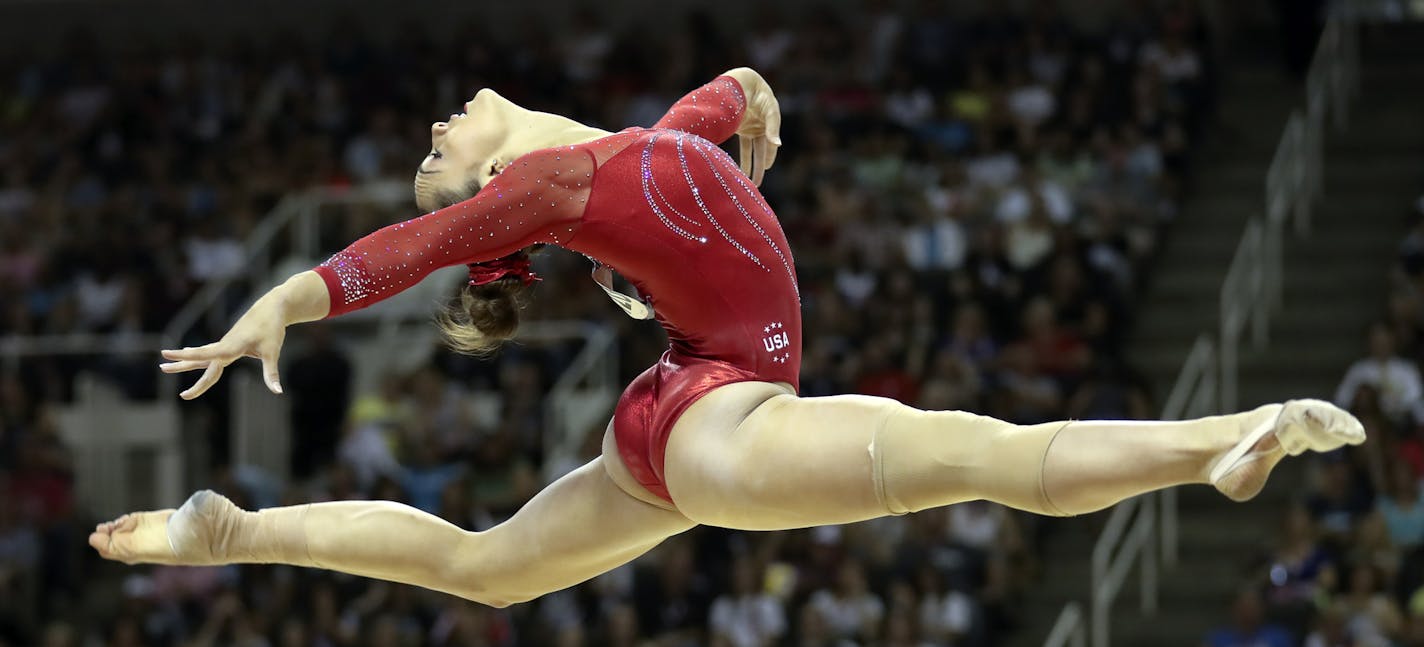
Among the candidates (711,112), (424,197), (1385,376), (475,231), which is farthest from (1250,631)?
(475,231)

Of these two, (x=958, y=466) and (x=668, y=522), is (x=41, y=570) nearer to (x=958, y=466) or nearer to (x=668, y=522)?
(x=668, y=522)

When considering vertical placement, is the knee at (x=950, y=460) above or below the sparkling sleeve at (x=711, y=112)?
below

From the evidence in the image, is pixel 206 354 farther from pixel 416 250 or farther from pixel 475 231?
pixel 475 231

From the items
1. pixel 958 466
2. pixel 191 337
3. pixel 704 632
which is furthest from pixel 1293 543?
pixel 191 337

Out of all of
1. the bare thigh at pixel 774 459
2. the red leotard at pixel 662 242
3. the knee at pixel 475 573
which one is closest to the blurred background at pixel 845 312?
the knee at pixel 475 573

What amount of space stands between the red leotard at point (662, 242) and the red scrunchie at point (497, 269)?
0.22 m

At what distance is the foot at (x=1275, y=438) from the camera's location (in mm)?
2996

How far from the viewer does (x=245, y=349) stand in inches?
134

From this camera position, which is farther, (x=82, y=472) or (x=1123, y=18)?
(x=1123, y=18)

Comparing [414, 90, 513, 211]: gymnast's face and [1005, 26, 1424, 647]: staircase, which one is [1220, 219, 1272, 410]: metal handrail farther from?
[414, 90, 513, 211]: gymnast's face

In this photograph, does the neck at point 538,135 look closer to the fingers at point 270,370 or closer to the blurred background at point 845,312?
the fingers at point 270,370

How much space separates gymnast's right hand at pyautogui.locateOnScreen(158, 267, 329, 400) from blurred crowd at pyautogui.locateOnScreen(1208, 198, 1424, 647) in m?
5.76

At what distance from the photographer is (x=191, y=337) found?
38.5 feet

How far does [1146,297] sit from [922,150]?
166cm
